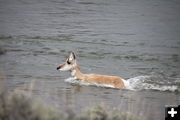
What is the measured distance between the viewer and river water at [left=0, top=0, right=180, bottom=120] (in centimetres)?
1295

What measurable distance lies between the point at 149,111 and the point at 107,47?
8416 millimetres

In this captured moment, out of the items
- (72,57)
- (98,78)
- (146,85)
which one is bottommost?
(146,85)

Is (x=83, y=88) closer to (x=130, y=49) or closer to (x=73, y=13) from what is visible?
(x=130, y=49)

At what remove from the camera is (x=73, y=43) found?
65.1 feet

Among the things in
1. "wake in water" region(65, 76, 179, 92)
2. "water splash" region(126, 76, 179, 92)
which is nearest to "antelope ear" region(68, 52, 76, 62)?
"wake in water" region(65, 76, 179, 92)

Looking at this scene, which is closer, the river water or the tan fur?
the river water

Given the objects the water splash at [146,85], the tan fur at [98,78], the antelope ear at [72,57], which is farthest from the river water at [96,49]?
the antelope ear at [72,57]

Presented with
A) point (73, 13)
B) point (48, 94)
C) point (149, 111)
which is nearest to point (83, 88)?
point (48, 94)

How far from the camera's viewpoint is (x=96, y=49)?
19172 mm

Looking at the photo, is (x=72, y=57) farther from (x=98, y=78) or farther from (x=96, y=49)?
(x=96, y=49)

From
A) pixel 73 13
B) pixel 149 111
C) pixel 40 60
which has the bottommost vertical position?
pixel 149 111

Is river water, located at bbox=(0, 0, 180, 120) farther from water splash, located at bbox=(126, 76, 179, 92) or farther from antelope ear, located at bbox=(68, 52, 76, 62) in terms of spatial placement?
antelope ear, located at bbox=(68, 52, 76, 62)

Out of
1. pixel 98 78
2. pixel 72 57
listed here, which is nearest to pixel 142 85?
pixel 98 78

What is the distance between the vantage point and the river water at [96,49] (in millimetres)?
12953
